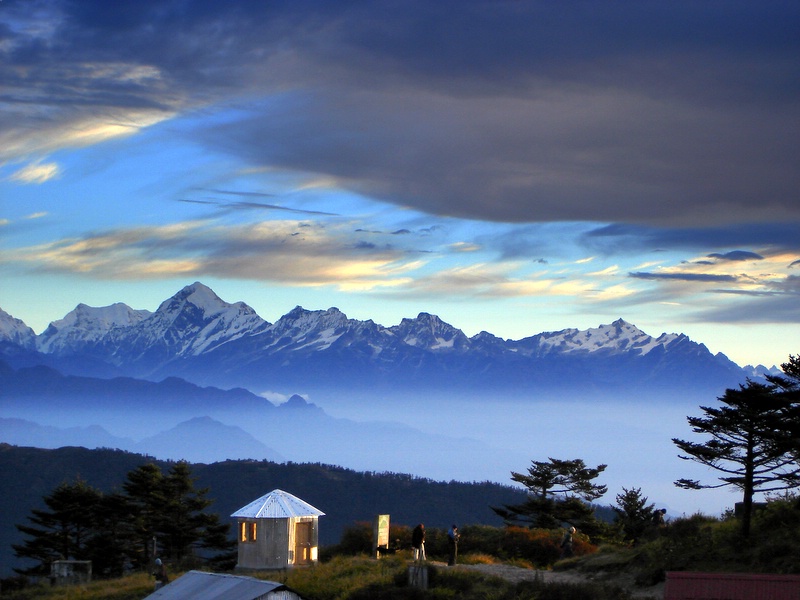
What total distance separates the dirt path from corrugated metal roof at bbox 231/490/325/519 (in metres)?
12.3

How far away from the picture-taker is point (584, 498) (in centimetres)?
6794

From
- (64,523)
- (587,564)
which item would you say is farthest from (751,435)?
(64,523)

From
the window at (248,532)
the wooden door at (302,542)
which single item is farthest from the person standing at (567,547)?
the window at (248,532)

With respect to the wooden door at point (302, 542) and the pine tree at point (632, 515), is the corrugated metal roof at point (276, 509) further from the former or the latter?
the pine tree at point (632, 515)

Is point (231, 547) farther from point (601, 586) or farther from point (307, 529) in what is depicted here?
point (601, 586)

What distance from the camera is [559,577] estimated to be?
38750 mm

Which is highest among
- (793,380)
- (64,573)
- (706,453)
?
(793,380)

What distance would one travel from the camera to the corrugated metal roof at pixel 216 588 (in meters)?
36.9

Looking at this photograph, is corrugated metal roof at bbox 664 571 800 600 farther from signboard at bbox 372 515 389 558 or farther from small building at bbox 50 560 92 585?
small building at bbox 50 560 92 585

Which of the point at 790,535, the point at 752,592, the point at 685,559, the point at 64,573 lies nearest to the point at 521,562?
the point at 685,559

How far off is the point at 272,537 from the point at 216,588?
39.1 ft

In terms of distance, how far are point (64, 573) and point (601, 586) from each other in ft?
122

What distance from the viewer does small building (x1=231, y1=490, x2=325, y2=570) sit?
51094 mm

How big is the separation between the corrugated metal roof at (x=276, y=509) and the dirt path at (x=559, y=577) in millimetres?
12290
